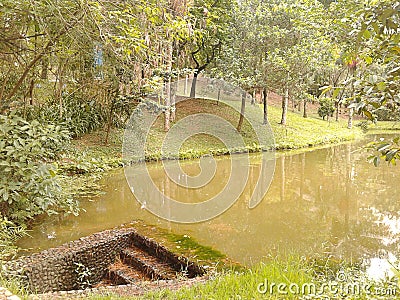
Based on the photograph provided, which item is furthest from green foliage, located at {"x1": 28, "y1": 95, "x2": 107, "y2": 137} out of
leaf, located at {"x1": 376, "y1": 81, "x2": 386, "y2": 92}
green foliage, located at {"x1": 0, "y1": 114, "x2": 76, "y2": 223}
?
leaf, located at {"x1": 376, "y1": 81, "x2": 386, "y2": 92}

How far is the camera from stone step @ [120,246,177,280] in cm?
365

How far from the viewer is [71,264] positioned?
3586 millimetres

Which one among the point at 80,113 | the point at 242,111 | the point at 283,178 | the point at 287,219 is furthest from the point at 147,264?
the point at 242,111

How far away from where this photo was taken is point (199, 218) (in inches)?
214

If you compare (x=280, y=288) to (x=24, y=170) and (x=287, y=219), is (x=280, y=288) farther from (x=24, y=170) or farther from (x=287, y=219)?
(x=287, y=219)

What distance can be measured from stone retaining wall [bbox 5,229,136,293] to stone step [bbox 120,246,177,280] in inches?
4.7

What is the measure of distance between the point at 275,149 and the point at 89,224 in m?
8.38

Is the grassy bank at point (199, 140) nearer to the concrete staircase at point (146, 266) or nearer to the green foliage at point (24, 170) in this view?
the concrete staircase at point (146, 266)

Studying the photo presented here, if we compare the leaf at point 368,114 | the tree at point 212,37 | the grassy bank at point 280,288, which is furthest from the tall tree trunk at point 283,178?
the leaf at point 368,114

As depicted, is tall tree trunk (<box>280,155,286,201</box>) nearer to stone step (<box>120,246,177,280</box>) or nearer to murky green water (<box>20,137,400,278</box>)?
murky green water (<box>20,137,400,278</box>)

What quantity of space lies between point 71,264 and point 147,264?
Result: 752 mm

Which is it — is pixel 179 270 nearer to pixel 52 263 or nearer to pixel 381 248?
pixel 52 263

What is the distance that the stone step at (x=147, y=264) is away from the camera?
144 inches

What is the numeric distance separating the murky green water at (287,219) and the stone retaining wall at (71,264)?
2.37ft
